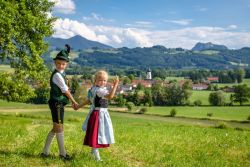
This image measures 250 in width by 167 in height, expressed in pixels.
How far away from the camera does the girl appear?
→ 1043 centimetres

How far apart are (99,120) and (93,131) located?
0.35 metres

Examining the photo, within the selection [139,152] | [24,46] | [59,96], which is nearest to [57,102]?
[59,96]

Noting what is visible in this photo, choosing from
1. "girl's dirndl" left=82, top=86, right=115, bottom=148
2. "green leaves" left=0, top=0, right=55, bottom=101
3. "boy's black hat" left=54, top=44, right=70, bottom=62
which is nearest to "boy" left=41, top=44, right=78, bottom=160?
"boy's black hat" left=54, top=44, right=70, bottom=62

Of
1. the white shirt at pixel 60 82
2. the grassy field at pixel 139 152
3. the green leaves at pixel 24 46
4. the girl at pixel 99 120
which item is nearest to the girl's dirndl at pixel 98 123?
the girl at pixel 99 120

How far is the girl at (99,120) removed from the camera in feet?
34.2

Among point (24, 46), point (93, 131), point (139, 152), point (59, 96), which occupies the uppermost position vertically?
point (24, 46)

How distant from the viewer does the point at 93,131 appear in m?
10.4

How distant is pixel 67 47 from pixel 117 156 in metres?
3.71

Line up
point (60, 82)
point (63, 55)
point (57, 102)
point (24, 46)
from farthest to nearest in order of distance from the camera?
point (24, 46) < point (63, 55) < point (57, 102) < point (60, 82)

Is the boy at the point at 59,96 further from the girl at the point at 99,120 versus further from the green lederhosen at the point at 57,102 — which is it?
the girl at the point at 99,120

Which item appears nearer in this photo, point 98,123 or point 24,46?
point 98,123

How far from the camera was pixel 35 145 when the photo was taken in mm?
12578

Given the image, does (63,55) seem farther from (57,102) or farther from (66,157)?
(66,157)

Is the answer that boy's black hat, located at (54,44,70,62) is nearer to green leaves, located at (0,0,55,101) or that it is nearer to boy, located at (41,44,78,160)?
boy, located at (41,44,78,160)
